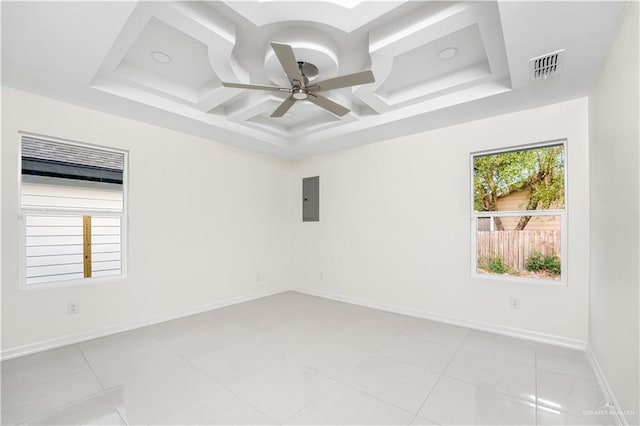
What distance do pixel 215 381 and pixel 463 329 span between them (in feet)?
9.15

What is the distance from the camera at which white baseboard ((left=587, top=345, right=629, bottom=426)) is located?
1765mm

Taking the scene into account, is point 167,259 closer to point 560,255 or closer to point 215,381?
point 215,381

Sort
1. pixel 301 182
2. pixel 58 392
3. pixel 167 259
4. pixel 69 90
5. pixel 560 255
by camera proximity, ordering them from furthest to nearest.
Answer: pixel 301 182 → pixel 167 259 → pixel 560 255 → pixel 69 90 → pixel 58 392

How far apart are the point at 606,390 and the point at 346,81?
296 centimetres

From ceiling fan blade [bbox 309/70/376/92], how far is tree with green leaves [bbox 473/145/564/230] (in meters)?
2.14

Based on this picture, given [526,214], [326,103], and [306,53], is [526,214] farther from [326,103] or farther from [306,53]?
[306,53]

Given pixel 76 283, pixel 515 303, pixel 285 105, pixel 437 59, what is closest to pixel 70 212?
pixel 76 283

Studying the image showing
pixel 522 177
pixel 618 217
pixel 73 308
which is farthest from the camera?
pixel 522 177

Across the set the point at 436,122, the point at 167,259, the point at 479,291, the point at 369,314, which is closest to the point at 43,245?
the point at 167,259

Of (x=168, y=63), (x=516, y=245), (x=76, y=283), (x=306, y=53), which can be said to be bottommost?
(x=76, y=283)

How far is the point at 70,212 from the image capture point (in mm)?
3133

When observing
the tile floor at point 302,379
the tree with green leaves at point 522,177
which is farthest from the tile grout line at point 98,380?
the tree with green leaves at point 522,177

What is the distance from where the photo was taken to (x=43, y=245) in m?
2.96

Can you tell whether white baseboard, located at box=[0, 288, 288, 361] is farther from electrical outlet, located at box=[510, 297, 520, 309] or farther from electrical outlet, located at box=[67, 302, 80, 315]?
electrical outlet, located at box=[510, 297, 520, 309]
